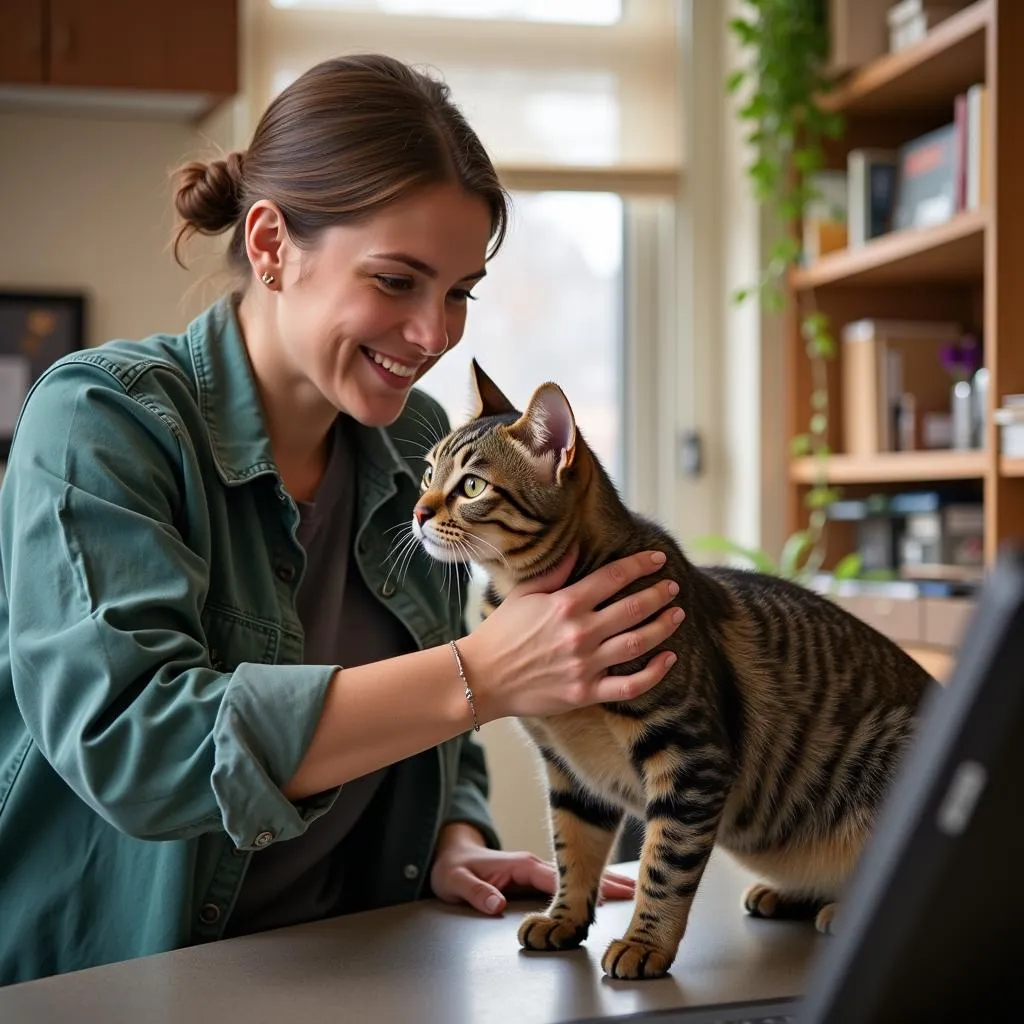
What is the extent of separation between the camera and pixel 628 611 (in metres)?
1.10

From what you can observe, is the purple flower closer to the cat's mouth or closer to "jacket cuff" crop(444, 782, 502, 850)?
"jacket cuff" crop(444, 782, 502, 850)

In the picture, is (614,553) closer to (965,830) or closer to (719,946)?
(719,946)

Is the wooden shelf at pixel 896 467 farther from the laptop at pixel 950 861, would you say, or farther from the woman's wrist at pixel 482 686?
the laptop at pixel 950 861

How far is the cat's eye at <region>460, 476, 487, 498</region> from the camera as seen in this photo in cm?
126

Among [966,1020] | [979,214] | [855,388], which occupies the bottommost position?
[966,1020]

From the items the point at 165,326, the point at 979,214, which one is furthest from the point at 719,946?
the point at 165,326

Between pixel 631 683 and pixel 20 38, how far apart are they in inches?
99.8

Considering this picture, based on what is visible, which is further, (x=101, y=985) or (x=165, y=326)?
(x=165, y=326)

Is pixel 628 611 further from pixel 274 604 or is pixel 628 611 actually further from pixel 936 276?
pixel 936 276

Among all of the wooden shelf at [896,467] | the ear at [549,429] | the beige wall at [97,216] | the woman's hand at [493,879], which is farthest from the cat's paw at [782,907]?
the beige wall at [97,216]

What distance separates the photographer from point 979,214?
2.62 meters

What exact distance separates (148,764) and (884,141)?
9.57ft

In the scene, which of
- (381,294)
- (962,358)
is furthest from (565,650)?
(962,358)

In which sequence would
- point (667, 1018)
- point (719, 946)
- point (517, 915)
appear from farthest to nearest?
point (517, 915), point (719, 946), point (667, 1018)
